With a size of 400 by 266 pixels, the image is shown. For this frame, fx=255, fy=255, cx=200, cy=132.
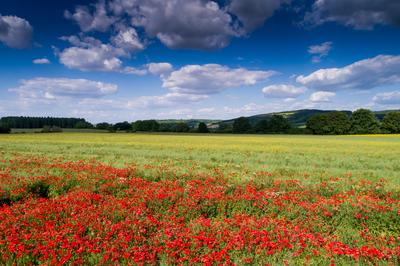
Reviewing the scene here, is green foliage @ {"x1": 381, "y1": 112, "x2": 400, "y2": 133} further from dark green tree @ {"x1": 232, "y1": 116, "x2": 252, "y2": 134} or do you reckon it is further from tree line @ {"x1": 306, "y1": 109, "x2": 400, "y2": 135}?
dark green tree @ {"x1": 232, "y1": 116, "x2": 252, "y2": 134}


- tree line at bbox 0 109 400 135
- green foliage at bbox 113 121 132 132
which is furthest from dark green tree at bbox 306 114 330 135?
green foliage at bbox 113 121 132 132

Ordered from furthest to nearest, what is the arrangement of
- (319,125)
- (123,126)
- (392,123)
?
(123,126), (319,125), (392,123)

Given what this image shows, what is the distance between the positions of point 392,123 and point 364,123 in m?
7.59

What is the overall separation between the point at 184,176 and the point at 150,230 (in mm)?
5870

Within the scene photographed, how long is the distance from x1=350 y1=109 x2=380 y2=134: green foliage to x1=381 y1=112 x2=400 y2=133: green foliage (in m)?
2.19

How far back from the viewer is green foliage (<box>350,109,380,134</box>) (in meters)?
85.4

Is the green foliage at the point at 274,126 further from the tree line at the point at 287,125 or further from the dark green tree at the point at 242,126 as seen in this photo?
the dark green tree at the point at 242,126

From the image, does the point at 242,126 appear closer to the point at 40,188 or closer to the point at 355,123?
the point at 355,123

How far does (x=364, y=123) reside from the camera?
284 feet

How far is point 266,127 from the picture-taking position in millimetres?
102500

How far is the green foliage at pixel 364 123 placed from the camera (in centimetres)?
8538

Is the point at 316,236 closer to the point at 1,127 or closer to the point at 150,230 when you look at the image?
the point at 150,230

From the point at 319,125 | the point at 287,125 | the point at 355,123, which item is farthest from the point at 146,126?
the point at 355,123

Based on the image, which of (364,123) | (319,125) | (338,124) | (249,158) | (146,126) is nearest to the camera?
(249,158)
